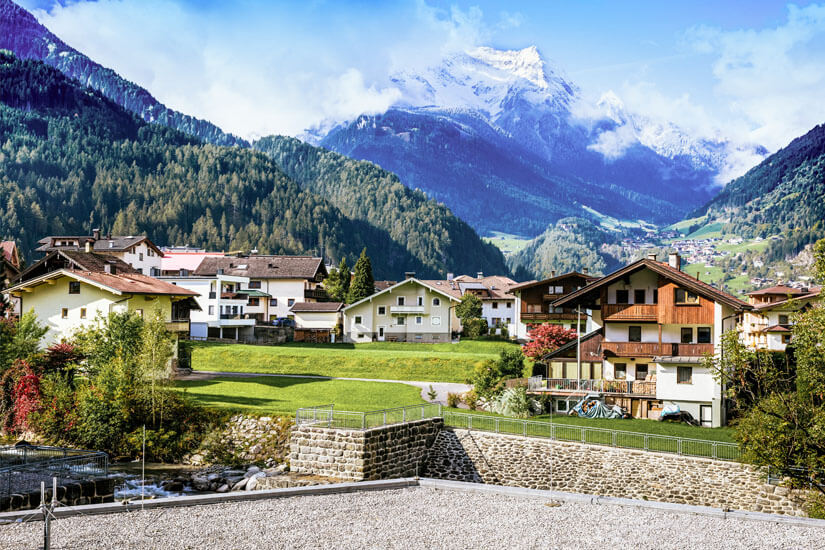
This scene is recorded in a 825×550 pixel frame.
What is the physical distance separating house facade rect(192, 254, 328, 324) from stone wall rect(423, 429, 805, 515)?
62.5 meters

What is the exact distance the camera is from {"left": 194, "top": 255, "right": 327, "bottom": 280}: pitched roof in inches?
3920

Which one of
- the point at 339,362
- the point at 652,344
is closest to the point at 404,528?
the point at 652,344

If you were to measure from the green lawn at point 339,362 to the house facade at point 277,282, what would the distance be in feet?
102

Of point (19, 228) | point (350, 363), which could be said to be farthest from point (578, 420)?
point (19, 228)

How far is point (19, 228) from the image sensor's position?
181250 millimetres

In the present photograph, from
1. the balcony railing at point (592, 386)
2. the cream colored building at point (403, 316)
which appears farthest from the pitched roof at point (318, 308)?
the balcony railing at point (592, 386)

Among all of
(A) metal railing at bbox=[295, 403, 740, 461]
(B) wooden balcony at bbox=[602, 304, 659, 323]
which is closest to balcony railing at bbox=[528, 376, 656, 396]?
(B) wooden balcony at bbox=[602, 304, 659, 323]

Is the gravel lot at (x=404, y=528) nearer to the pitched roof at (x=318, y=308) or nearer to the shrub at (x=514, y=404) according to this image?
the shrub at (x=514, y=404)

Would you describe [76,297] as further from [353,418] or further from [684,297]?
[684,297]

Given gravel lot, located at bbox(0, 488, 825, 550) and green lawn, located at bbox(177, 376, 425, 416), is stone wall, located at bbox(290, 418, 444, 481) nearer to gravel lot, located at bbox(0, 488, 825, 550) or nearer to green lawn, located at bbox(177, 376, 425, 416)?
gravel lot, located at bbox(0, 488, 825, 550)

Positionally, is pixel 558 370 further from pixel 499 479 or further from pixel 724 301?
pixel 499 479

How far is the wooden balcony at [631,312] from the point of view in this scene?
141 feet

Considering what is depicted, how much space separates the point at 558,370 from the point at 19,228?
553 feet

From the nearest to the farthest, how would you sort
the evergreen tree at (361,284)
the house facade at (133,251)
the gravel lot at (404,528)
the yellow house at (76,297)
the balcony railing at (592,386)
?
the gravel lot at (404,528) < the balcony railing at (592,386) < the yellow house at (76,297) < the evergreen tree at (361,284) < the house facade at (133,251)
